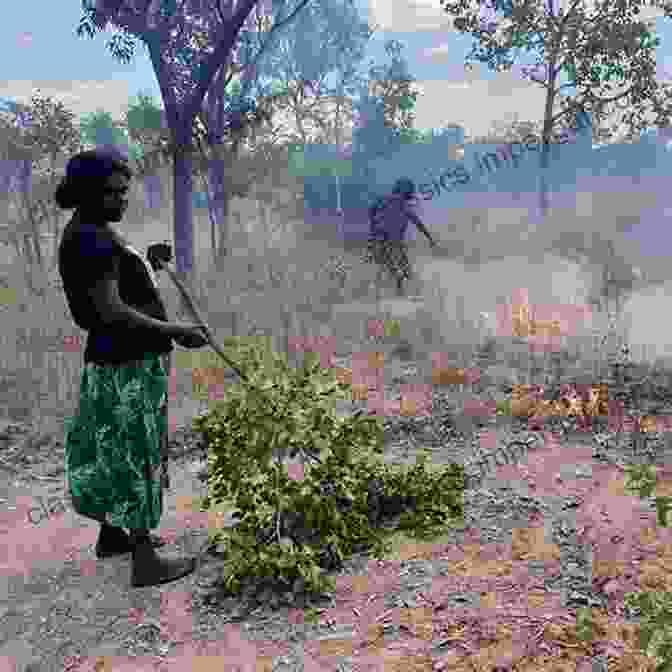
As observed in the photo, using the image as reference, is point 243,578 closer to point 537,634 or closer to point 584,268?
point 537,634

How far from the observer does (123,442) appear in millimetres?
3094

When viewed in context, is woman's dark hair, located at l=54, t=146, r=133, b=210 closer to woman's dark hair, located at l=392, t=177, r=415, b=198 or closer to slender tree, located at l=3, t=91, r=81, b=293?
woman's dark hair, located at l=392, t=177, r=415, b=198

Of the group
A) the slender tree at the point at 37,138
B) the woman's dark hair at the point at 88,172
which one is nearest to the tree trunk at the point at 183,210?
the slender tree at the point at 37,138

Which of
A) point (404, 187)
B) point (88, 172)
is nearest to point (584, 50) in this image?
point (404, 187)

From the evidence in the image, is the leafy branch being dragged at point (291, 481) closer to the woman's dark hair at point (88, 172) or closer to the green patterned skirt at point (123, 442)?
the green patterned skirt at point (123, 442)

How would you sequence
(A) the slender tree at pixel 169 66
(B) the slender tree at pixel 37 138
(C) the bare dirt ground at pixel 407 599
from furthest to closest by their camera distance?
(B) the slender tree at pixel 37 138 < (A) the slender tree at pixel 169 66 < (C) the bare dirt ground at pixel 407 599

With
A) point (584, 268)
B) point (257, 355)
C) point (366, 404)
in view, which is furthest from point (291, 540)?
point (584, 268)

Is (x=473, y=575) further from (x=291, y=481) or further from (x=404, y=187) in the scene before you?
(x=404, y=187)

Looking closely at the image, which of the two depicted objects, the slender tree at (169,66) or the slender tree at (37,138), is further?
the slender tree at (37,138)

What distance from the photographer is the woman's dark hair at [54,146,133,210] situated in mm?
2887

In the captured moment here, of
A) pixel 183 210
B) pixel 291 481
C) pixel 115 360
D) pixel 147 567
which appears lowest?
pixel 147 567

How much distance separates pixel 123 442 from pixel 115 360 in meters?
0.35

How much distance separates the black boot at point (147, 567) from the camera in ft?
10.3

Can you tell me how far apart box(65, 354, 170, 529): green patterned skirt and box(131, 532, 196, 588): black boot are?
0.09 m
